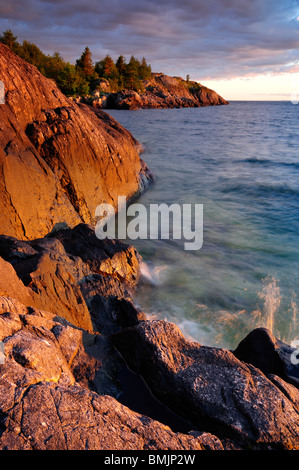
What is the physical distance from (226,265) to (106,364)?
6.67 metres

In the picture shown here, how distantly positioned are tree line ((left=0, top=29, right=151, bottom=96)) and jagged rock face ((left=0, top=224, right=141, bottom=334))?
59.9m

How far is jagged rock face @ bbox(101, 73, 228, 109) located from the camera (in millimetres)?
69625

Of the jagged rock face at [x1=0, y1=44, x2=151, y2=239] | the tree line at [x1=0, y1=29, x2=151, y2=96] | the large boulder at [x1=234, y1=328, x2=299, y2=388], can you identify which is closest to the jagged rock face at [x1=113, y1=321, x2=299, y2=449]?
the large boulder at [x1=234, y1=328, x2=299, y2=388]

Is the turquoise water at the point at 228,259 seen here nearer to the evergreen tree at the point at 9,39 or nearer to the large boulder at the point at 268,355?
the large boulder at the point at 268,355

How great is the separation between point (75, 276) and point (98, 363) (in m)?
2.46

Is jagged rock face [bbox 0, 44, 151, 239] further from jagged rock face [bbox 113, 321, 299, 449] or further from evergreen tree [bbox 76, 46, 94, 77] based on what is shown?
evergreen tree [bbox 76, 46, 94, 77]

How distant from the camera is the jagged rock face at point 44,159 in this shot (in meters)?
7.46

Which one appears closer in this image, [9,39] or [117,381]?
[117,381]

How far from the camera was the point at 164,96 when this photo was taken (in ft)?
314

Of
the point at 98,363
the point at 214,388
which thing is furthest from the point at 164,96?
the point at 214,388

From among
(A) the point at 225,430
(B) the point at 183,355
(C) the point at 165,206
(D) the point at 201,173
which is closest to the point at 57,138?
(C) the point at 165,206
